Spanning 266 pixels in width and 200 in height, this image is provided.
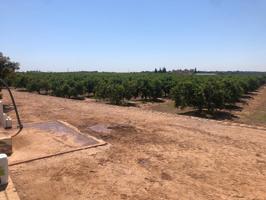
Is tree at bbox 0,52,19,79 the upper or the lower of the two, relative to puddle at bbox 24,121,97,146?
upper

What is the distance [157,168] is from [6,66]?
555 inches

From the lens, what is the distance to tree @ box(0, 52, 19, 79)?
18000mm

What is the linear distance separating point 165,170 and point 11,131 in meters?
6.64

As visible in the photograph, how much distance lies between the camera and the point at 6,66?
1820cm

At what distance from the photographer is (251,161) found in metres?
8.10

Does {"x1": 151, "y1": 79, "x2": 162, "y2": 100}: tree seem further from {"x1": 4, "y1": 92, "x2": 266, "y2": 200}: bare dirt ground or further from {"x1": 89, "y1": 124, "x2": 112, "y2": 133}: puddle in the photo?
{"x1": 4, "y1": 92, "x2": 266, "y2": 200}: bare dirt ground

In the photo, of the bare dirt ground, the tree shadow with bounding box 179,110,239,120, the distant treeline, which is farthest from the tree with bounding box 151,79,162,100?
the bare dirt ground

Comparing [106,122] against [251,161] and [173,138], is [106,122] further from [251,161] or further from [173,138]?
[251,161]

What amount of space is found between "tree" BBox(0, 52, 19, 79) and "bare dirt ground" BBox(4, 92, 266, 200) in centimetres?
899

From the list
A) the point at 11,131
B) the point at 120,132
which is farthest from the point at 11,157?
the point at 120,132

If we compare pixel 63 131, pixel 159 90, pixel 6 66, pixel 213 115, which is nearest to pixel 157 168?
pixel 63 131

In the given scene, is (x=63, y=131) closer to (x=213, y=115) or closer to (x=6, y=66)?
(x=6, y=66)

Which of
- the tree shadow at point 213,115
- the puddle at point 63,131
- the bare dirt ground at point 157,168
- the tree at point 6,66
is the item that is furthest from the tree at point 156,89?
the bare dirt ground at point 157,168

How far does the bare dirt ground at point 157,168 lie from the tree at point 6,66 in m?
8.99
